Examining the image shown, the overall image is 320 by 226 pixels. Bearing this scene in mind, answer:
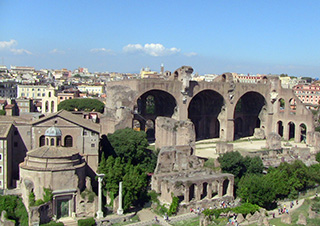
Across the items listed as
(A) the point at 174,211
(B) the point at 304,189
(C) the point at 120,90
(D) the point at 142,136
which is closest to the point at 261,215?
(A) the point at 174,211

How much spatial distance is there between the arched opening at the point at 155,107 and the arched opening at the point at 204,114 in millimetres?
5210

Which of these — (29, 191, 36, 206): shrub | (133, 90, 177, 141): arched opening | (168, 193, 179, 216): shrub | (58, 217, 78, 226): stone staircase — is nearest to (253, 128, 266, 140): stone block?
(133, 90, 177, 141): arched opening

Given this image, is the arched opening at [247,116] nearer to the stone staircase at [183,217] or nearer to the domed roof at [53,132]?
the stone staircase at [183,217]

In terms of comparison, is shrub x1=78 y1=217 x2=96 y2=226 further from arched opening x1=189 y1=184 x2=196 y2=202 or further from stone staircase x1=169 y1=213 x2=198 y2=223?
arched opening x1=189 y1=184 x2=196 y2=202

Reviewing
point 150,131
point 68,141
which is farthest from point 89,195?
point 150,131

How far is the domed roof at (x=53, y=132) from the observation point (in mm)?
28656

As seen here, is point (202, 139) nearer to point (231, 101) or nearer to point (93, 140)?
point (231, 101)

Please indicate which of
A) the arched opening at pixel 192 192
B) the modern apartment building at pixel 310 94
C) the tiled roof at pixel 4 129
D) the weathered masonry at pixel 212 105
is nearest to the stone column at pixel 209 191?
the arched opening at pixel 192 192

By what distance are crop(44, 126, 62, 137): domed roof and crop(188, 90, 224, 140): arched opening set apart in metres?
29.7

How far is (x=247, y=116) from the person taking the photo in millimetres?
60562

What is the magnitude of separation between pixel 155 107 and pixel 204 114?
294 inches

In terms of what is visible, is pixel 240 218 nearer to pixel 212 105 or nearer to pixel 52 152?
pixel 52 152

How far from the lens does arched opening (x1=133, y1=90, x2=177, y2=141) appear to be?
50250mm

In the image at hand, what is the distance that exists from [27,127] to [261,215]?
19.3 metres
